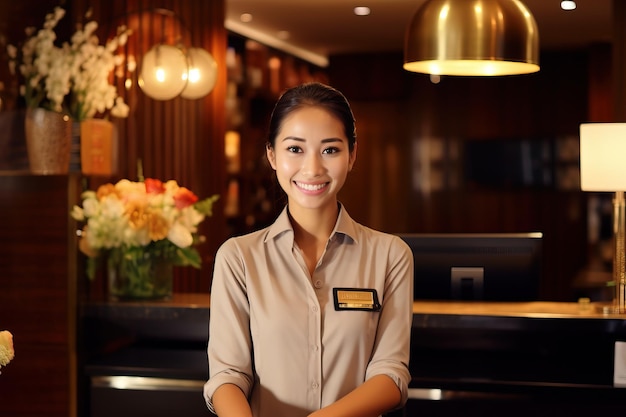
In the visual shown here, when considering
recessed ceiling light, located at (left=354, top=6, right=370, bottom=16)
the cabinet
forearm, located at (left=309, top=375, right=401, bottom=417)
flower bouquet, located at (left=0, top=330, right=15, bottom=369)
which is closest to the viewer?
flower bouquet, located at (left=0, top=330, right=15, bottom=369)

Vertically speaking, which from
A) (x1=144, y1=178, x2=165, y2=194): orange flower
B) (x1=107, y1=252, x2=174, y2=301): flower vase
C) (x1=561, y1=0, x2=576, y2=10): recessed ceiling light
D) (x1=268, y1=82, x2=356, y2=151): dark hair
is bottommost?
(x1=107, y1=252, x2=174, y2=301): flower vase

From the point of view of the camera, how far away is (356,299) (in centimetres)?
203

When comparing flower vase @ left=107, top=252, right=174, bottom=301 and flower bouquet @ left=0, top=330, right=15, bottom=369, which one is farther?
flower vase @ left=107, top=252, right=174, bottom=301

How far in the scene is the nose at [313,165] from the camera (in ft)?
6.61

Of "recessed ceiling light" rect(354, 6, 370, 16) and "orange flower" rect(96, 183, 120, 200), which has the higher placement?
"recessed ceiling light" rect(354, 6, 370, 16)

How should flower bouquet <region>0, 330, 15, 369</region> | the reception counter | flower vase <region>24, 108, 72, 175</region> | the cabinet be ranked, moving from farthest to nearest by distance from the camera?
flower vase <region>24, 108, 72, 175</region> → the cabinet → the reception counter → flower bouquet <region>0, 330, 15, 369</region>

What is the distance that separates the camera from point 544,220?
9.28m

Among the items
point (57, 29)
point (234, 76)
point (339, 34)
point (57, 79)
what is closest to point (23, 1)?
point (57, 29)

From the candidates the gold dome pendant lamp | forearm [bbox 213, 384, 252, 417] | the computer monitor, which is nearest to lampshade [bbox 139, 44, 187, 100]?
the computer monitor

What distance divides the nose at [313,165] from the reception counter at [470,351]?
1.50 metres

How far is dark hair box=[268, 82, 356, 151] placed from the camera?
2.09 metres

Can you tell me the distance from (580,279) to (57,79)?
17.9ft

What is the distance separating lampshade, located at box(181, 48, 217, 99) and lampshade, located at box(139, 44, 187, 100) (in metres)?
0.36

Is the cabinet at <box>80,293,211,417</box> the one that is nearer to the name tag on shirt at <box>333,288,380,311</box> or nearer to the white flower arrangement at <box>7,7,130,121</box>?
the white flower arrangement at <box>7,7,130,121</box>
